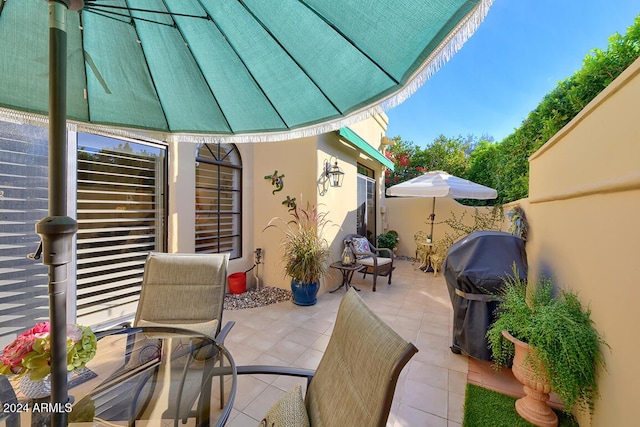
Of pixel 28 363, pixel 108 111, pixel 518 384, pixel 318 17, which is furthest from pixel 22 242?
pixel 518 384

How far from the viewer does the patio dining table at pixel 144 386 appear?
1.31 meters

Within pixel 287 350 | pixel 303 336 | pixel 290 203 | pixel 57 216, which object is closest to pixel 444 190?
pixel 290 203

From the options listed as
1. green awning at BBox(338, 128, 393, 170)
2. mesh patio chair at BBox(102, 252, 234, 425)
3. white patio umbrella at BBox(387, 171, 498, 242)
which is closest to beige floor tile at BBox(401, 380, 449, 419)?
mesh patio chair at BBox(102, 252, 234, 425)

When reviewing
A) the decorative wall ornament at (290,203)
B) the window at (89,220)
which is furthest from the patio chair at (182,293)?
the decorative wall ornament at (290,203)

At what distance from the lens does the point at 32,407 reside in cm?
129

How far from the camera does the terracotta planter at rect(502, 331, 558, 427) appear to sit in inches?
76.1

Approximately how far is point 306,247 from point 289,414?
3.02 metres

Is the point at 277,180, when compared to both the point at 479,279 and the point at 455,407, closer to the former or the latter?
the point at 479,279

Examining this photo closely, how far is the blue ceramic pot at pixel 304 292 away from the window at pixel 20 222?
2.97m

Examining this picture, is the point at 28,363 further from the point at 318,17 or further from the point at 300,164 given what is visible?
the point at 300,164

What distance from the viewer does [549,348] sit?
1.68m

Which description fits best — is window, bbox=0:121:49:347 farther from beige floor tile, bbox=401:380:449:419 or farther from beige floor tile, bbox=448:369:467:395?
beige floor tile, bbox=448:369:467:395

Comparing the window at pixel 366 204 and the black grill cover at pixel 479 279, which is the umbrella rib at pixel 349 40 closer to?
the black grill cover at pixel 479 279

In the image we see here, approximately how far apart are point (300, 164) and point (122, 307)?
11.4 ft
